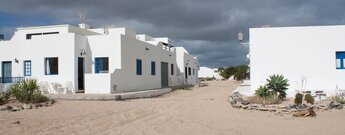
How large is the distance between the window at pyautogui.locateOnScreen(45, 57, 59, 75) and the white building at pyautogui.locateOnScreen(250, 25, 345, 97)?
39.8ft

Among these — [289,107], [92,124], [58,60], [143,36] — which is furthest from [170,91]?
[92,124]

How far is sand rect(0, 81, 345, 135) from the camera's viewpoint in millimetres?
9836

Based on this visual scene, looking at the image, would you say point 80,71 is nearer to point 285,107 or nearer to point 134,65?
point 134,65

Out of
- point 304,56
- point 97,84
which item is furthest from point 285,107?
point 97,84

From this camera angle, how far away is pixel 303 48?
19734 mm

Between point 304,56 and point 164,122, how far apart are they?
11.2m

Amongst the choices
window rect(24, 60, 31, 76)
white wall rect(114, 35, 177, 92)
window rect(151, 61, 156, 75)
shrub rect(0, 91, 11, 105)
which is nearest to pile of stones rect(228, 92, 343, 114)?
white wall rect(114, 35, 177, 92)

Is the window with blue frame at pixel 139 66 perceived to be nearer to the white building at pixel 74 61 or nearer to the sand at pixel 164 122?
the white building at pixel 74 61

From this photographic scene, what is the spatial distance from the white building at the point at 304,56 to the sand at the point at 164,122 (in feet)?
19.3

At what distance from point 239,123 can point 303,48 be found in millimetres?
9875

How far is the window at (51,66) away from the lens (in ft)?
75.3

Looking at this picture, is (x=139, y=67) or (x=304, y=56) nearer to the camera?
(x=304, y=56)

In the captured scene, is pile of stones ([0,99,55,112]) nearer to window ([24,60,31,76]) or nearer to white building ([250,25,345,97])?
window ([24,60,31,76])

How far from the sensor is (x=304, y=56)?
19734mm
